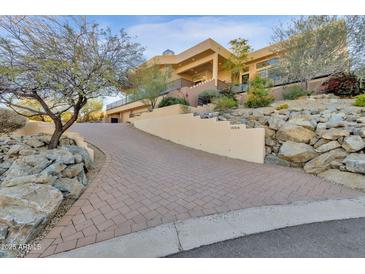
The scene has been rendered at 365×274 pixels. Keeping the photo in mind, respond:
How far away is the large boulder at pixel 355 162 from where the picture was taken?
13.3 feet

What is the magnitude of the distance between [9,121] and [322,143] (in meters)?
11.1

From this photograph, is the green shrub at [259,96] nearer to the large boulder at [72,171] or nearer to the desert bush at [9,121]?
the large boulder at [72,171]

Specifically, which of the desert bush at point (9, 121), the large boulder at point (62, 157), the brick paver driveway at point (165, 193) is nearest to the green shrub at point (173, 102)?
the brick paver driveway at point (165, 193)

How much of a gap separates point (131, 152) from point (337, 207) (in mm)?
5980

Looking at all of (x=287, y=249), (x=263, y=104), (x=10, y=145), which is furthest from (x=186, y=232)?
(x=263, y=104)

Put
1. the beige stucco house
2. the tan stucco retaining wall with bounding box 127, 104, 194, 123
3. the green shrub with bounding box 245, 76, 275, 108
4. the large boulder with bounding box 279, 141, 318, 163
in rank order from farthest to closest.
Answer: the beige stucco house
the tan stucco retaining wall with bounding box 127, 104, 194, 123
the green shrub with bounding box 245, 76, 275, 108
the large boulder with bounding box 279, 141, 318, 163

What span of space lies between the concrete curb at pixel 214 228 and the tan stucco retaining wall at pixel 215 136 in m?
2.83

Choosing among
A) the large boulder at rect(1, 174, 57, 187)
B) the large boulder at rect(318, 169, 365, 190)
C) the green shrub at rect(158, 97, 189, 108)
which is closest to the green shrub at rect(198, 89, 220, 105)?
the green shrub at rect(158, 97, 189, 108)

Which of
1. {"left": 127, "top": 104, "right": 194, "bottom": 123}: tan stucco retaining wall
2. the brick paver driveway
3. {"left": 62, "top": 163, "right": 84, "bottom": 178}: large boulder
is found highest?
{"left": 127, "top": 104, "right": 194, "bottom": 123}: tan stucco retaining wall

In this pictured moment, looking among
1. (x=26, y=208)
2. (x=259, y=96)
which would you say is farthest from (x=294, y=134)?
(x=26, y=208)

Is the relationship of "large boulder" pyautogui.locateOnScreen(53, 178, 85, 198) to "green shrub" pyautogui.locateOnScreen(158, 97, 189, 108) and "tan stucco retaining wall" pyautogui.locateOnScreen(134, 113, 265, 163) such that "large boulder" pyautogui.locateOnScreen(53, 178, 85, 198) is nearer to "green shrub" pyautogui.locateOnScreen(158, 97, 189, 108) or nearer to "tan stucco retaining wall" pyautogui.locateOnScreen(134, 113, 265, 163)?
"tan stucco retaining wall" pyautogui.locateOnScreen(134, 113, 265, 163)

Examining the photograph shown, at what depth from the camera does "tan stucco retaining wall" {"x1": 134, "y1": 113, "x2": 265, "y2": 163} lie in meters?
5.95

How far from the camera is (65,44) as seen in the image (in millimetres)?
4512

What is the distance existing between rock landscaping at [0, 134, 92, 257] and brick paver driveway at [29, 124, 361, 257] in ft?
0.82
